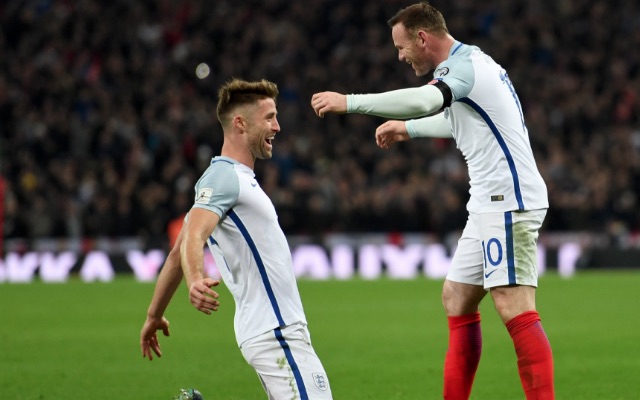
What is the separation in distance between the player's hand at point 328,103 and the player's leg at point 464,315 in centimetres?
121

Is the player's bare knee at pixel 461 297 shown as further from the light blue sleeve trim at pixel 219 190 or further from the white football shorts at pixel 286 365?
the light blue sleeve trim at pixel 219 190

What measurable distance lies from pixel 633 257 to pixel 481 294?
15136 millimetres

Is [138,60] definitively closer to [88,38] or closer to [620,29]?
[88,38]

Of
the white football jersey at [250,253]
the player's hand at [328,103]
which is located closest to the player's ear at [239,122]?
the white football jersey at [250,253]

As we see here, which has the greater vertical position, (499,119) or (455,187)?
(499,119)

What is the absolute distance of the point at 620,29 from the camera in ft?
84.2

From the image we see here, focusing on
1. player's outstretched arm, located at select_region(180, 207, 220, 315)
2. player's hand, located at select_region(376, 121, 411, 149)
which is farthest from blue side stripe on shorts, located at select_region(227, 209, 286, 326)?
player's hand, located at select_region(376, 121, 411, 149)

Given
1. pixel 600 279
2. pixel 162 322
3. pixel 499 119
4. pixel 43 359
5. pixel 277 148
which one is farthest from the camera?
pixel 277 148

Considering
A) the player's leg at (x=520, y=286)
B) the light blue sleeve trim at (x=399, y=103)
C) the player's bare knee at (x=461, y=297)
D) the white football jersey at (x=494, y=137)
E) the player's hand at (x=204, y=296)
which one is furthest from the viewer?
the player's bare knee at (x=461, y=297)

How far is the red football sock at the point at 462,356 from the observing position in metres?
6.08

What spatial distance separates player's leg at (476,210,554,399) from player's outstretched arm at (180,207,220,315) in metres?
1.66

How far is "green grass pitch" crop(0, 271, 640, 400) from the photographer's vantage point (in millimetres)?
8008

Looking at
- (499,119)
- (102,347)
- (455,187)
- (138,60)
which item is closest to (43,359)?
(102,347)

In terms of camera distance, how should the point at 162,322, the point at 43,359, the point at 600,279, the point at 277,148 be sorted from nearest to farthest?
the point at 162,322
the point at 43,359
the point at 600,279
the point at 277,148
